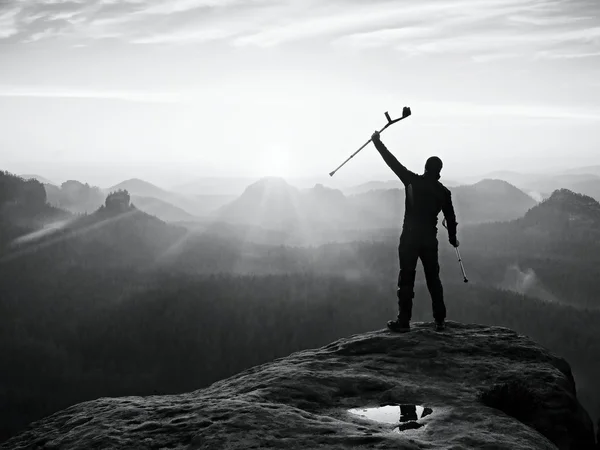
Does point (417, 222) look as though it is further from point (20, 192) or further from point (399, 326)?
point (20, 192)

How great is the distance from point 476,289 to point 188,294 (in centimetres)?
6050

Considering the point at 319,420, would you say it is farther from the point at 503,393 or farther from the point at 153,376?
the point at 153,376

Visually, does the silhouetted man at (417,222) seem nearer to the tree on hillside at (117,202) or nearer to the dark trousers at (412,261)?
the dark trousers at (412,261)

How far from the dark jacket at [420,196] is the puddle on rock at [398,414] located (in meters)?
4.63

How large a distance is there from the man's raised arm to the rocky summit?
11.4ft

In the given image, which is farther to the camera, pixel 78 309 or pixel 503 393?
pixel 78 309

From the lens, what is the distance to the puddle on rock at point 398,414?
6484 mm

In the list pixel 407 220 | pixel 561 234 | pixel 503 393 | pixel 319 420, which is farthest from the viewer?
pixel 561 234

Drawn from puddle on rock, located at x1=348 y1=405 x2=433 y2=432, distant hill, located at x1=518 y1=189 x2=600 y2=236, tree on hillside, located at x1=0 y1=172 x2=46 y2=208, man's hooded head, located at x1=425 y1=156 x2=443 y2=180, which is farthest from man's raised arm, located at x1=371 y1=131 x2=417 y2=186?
distant hill, located at x1=518 y1=189 x2=600 y2=236

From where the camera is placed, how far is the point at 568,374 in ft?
32.1

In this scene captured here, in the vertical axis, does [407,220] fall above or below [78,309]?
above

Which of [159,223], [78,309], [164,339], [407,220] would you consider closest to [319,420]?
[407,220]

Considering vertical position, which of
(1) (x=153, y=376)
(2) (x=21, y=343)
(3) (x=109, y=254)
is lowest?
(1) (x=153, y=376)

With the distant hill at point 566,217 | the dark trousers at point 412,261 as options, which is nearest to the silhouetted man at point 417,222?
the dark trousers at point 412,261
